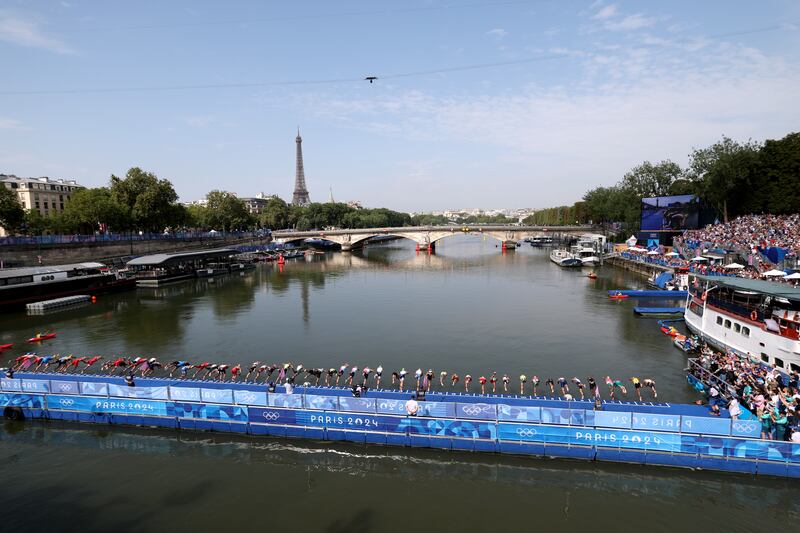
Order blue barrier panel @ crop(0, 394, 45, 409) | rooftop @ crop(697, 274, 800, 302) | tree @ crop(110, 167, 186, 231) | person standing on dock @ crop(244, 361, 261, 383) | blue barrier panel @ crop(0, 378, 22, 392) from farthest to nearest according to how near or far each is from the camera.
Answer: tree @ crop(110, 167, 186, 231) → person standing on dock @ crop(244, 361, 261, 383) → rooftop @ crop(697, 274, 800, 302) → blue barrier panel @ crop(0, 378, 22, 392) → blue barrier panel @ crop(0, 394, 45, 409)

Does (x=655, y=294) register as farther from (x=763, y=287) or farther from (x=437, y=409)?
(x=437, y=409)

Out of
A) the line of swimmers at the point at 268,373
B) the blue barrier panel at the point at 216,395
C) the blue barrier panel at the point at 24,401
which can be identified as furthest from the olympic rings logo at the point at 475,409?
the blue barrier panel at the point at 24,401

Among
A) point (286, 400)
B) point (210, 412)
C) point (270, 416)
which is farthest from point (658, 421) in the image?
point (210, 412)

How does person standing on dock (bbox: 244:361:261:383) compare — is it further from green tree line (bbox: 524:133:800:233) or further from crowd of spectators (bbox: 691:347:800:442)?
green tree line (bbox: 524:133:800:233)

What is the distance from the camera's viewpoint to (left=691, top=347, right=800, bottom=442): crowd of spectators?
19.6m

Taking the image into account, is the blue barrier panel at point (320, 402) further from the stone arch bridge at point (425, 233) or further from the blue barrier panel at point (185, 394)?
the stone arch bridge at point (425, 233)

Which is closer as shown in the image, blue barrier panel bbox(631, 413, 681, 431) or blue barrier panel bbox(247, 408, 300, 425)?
blue barrier panel bbox(631, 413, 681, 431)

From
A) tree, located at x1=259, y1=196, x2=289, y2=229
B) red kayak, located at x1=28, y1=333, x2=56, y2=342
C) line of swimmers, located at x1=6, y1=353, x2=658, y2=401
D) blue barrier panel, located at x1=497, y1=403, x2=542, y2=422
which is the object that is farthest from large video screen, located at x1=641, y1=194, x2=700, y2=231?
tree, located at x1=259, y1=196, x2=289, y2=229

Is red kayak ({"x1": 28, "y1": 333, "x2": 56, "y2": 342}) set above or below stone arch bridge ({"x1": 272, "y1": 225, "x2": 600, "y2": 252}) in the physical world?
below

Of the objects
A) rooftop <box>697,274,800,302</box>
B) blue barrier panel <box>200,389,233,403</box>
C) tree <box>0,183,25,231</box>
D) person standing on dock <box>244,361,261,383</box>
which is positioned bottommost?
person standing on dock <box>244,361,261,383</box>

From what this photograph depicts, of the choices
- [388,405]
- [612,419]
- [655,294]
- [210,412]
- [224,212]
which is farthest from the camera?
[224,212]

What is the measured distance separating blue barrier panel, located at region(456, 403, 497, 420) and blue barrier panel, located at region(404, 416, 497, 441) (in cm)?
27

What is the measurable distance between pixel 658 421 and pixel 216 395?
824 inches

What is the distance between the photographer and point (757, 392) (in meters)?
22.8
